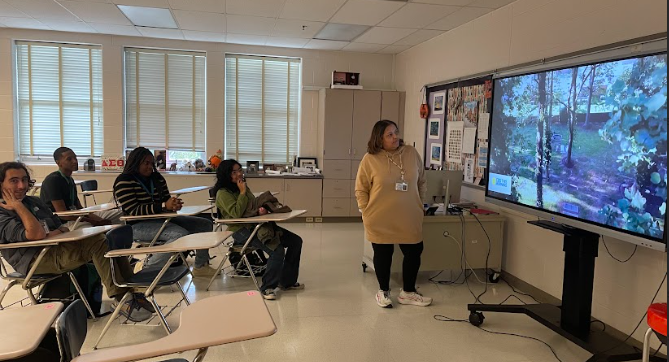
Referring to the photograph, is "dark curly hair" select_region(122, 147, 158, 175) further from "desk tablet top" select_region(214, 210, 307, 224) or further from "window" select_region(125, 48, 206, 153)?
"window" select_region(125, 48, 206, 153)

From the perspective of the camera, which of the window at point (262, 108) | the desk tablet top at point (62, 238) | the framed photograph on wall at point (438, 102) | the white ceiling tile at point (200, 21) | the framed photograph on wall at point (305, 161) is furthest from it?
the framed photograph on wall at point (305, 161)

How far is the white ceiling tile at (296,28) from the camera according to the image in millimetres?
5759

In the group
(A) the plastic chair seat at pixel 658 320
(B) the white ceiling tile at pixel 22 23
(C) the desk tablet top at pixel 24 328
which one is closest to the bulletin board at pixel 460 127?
(A) the plastic chair seat at pixel 658 320

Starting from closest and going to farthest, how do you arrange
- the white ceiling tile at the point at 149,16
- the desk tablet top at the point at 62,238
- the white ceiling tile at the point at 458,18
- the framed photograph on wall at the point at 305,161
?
the desk tablet top at the point at 62,238 → the white ceiling tile at the point at 458,18 → the white ceiling tile at the point at 149,16 → the framed photograph on wall at the point at 305,161

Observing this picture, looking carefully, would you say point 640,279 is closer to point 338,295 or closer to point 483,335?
point 483,335

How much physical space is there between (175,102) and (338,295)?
4.70 m

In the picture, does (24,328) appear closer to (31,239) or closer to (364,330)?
(31,239)

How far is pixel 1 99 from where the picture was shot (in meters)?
6.75

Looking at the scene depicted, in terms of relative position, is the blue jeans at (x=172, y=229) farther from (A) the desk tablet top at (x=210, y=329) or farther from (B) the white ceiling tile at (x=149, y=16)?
(B) the white ceiling tile at (x=149, y=16)

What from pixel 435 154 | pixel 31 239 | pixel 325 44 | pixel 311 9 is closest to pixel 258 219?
pixel 31 239

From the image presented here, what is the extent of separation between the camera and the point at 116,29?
6473mm

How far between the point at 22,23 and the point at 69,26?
0.59 m

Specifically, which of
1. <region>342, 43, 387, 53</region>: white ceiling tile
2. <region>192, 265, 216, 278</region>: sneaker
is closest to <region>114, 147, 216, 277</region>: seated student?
<region>192, 265, 216, 278</region>: sneaker

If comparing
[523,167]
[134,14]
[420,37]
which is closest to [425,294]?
[523,167]
